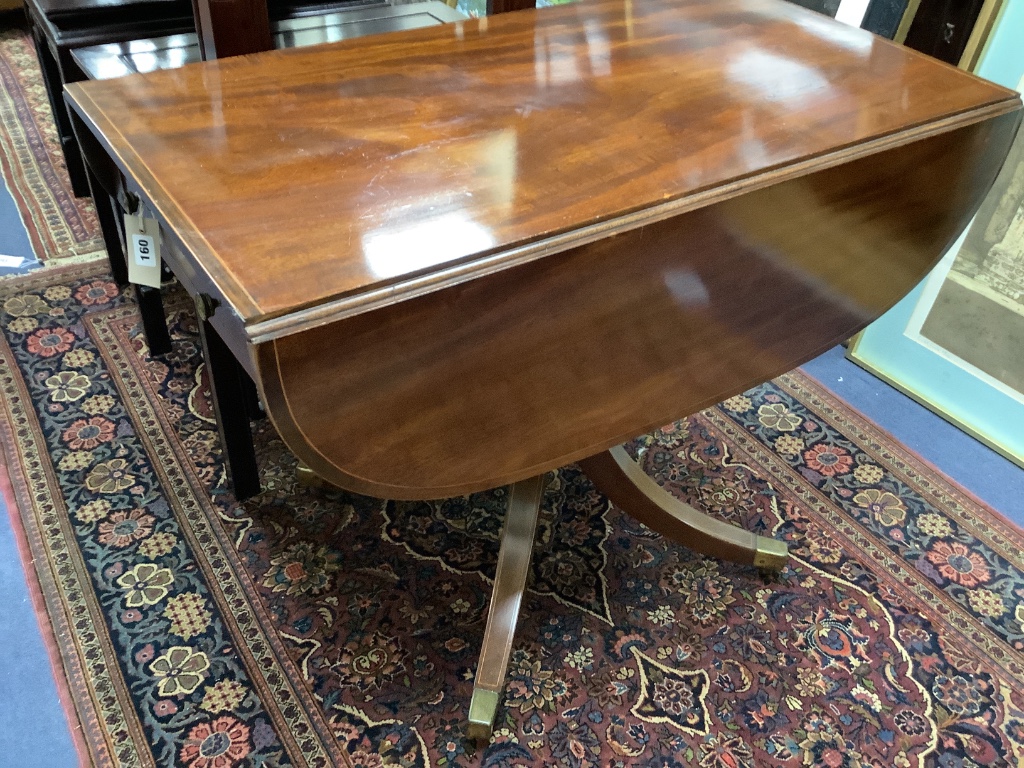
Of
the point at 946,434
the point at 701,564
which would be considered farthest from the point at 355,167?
the point at 946,434

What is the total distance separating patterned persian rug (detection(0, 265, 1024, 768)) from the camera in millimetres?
1142

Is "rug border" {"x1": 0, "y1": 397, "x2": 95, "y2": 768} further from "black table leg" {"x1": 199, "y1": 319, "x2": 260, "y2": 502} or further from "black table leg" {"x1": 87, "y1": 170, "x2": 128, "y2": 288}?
"black table leg" {"x1": 87, "y1": 170, "x2": 128, "y2": 288}

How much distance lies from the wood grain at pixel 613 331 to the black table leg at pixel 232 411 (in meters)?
0.53

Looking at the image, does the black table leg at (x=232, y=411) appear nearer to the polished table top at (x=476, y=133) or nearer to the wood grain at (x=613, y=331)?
Result: the polished table top at (x=476, y=133)

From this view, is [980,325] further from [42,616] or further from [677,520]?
[42,616]

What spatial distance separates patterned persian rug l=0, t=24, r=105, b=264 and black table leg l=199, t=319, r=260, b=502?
0.94 m

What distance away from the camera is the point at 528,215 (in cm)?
79

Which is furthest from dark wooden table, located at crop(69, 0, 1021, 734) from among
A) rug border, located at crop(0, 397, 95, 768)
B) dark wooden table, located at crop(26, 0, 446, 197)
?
dark wooden table, located at crop(26, 0, 446, 197)

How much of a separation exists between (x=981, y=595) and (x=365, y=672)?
3.32ft

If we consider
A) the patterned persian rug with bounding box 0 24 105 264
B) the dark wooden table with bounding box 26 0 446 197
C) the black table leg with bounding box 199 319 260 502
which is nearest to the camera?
the black table leg with bounding box 199 319 260 502

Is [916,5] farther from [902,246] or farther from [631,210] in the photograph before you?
[631,210]

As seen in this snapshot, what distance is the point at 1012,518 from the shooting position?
1515 mm

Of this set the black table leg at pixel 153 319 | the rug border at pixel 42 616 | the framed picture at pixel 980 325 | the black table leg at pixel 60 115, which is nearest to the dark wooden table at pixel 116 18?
the black table leg at pixel 60 115

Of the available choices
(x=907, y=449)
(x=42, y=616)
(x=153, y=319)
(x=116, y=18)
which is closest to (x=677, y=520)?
(x=907, y=449)
